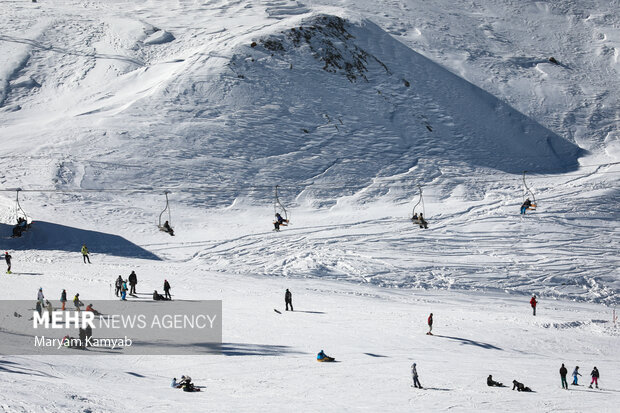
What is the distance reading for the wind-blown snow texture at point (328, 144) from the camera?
40.1m

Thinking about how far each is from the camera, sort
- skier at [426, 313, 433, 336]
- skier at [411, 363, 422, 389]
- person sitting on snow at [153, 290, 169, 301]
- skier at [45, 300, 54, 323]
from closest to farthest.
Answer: skier at [411, 363, 422, 389]
skier at [45, 300, 54, 323]
skier at [426, 313, 433, 336]
person sitting on snow at [153, 290, 169, 301]

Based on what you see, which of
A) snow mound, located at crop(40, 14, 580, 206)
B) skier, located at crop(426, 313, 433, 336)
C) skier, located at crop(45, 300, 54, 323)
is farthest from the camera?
snow mound, located at crop(40, 14, 580, 206)

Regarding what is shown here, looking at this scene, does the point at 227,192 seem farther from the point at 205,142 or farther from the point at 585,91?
the point at 585,91

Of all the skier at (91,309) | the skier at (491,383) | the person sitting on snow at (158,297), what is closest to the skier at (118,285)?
the person sitting on snow at (158,297)

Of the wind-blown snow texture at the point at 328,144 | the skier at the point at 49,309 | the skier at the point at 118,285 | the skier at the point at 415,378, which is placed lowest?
the skier at the point at 415,378

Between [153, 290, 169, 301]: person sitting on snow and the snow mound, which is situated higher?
the snow mound

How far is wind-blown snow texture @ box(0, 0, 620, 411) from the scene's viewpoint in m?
40.1

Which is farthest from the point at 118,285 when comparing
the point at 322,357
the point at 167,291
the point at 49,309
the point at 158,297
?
the point at 322,357

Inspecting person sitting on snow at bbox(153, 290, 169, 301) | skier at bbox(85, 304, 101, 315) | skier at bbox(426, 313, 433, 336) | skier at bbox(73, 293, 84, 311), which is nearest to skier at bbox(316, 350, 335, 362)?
skier at bbox(426, 313, 433, 336)

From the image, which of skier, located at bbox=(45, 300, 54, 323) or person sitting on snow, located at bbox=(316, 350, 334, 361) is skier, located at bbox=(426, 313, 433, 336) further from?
skier, located at bbox=(45, 300, 54, 323)

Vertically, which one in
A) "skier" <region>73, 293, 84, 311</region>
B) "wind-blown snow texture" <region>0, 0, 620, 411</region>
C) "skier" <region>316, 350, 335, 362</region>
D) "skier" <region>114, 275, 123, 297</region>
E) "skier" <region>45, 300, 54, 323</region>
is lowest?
"skier" <region>316, 350, 335, 362</region>

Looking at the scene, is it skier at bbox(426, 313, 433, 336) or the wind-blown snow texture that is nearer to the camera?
skier at bbox(426, 313, 433, 336)

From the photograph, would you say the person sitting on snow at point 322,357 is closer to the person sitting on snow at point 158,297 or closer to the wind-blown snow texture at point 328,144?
the wind-blown snow texture at point 328,144

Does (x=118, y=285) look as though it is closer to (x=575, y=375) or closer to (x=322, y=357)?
(x=322, y=357)
